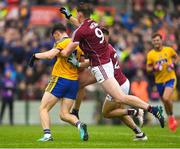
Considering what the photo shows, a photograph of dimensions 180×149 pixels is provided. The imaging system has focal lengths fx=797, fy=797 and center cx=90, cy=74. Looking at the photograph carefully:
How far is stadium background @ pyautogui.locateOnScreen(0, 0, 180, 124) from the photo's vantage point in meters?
28.5

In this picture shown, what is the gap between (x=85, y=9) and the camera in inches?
625

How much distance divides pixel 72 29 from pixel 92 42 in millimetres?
13627

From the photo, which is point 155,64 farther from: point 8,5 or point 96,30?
point 8,5

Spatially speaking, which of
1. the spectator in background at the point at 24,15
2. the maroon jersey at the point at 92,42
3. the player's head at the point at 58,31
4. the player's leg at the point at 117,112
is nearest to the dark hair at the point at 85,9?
the maroon jersey at the point at 92,42

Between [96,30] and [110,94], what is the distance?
131 cm

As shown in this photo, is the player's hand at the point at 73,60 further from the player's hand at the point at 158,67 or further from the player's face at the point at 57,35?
the player's hand at the point at 158,67

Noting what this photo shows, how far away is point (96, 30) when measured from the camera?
15.9 m

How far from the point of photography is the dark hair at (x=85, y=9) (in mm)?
15844

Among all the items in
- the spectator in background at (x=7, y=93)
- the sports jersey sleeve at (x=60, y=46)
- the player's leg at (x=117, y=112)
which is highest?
the spectator in background at (x=7, y=93)

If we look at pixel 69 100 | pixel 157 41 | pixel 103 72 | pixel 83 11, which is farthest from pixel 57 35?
pixel 157 41

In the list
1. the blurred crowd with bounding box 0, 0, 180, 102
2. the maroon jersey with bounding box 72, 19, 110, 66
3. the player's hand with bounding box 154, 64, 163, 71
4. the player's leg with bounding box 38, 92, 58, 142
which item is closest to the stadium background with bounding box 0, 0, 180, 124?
the blurred crowd with bounding box 0, 0, 180, 102

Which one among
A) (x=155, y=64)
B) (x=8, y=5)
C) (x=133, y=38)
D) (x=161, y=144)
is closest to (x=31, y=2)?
(x=8, y=5)

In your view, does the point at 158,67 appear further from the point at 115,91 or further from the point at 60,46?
the point at 115,91

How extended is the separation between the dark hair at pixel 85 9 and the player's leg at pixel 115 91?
1085 millimetres
